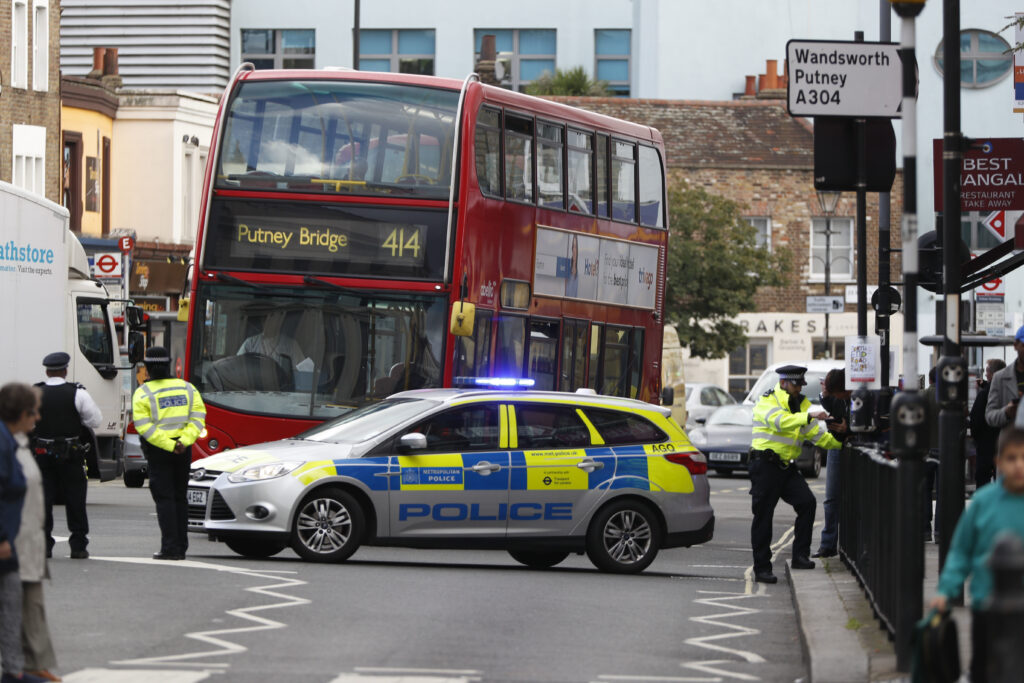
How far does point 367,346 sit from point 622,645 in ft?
26.4

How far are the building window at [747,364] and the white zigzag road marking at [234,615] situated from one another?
43968 millimetres

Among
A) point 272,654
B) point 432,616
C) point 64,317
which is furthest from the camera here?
point 64,317

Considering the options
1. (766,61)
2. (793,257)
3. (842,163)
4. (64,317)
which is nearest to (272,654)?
(842,163)

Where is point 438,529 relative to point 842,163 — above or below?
below

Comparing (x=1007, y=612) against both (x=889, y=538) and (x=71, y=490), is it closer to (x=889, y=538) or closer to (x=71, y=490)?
(x=889, y=538)

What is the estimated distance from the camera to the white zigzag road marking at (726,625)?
11.6m

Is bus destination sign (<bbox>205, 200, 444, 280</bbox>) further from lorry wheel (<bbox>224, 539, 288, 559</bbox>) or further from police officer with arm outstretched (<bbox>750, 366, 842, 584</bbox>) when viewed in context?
police officer with arm outstretched (<bbox>750, 366, 842, 584</bbox>)

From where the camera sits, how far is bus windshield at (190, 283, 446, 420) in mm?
19078

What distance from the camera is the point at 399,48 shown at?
218 feet

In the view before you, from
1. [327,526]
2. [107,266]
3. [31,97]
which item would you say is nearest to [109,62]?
[31,97]

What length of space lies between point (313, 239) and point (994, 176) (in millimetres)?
6938

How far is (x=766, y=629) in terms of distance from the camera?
42.1 ft

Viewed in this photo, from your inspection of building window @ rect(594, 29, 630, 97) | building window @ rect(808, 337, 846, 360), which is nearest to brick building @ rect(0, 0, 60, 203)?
building window @ rect(808, 337, 846, 360)

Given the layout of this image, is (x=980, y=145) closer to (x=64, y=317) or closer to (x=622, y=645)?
(x=622, y=645)
